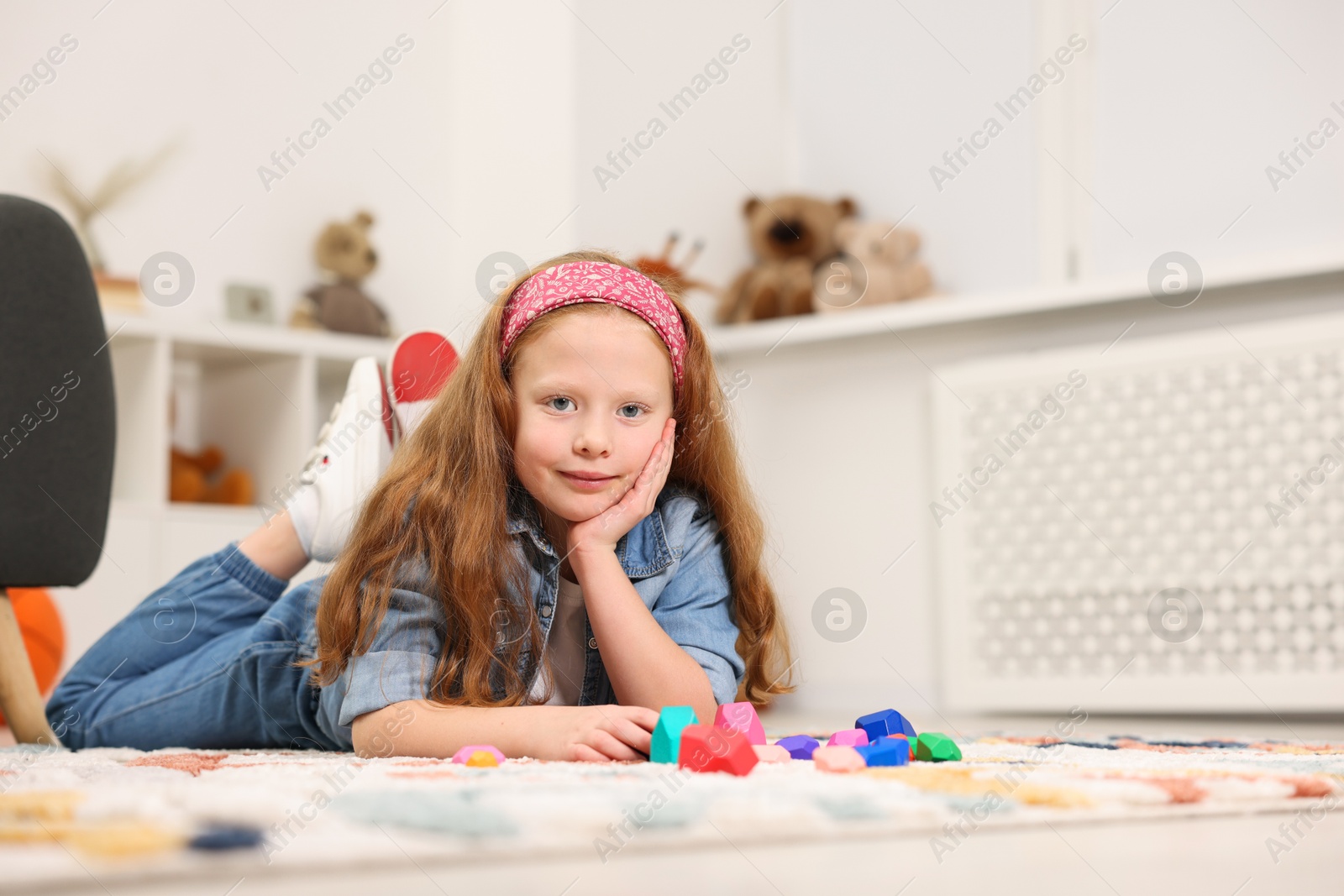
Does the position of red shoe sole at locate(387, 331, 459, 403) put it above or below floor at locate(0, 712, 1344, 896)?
above

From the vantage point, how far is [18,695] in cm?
112

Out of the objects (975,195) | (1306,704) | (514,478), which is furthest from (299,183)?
(1306,704)

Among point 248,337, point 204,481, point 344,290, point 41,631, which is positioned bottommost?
point 41,631

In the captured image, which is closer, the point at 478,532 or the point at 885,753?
the point at 885,753

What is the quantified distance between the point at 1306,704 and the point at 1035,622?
1.35 feet

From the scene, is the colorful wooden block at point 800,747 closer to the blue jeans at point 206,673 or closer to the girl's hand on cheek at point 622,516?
the girl's hand on cheek at point 622,516

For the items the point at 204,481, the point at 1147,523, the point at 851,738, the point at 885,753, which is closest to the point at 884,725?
the point at 851,738

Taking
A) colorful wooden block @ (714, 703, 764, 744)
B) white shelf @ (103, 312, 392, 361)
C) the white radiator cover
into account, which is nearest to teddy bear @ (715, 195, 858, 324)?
the white radiator cover

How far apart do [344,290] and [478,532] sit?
1.60 m

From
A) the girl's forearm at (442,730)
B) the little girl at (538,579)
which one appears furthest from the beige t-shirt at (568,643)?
the girl's forearm at (442,730)

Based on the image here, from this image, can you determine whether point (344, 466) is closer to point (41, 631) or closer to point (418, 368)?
point (418, 368)

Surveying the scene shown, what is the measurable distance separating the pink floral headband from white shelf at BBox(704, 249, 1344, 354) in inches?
36.5

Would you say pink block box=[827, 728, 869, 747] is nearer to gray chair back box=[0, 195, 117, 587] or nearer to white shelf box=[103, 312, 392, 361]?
gray chair back box=[0, 195, 117, 587]

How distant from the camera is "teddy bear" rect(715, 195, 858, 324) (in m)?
2.38
